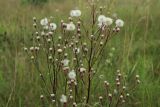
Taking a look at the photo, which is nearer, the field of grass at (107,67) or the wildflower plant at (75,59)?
the wildflower plant at (75,59)

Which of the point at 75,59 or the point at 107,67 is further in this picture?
the point at 107,67

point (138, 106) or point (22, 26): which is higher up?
point (22, 26)

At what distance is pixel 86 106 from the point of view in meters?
2.67

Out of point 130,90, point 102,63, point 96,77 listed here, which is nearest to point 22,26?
point 102,63

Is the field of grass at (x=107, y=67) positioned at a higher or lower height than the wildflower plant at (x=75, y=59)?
lower

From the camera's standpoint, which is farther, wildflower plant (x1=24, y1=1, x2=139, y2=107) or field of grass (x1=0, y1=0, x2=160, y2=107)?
field of grass (x1=0, y1=0, x2=160, y2=107)

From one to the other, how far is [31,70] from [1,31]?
4.58 ft

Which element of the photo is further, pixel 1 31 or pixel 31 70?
pixel 1 31

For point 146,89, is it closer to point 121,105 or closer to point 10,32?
point 121,105

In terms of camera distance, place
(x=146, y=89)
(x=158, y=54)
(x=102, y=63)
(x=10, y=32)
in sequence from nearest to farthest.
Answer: (x=146, y=89)
(x=102, y=63)
(x=158, y=54)
(x=10, y=32)

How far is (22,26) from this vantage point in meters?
4.08

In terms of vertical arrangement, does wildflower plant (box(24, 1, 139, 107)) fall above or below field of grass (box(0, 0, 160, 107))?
above

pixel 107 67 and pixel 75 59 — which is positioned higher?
pixel 75 59

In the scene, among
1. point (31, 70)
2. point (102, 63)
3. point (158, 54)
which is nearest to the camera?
point (31, 70)
